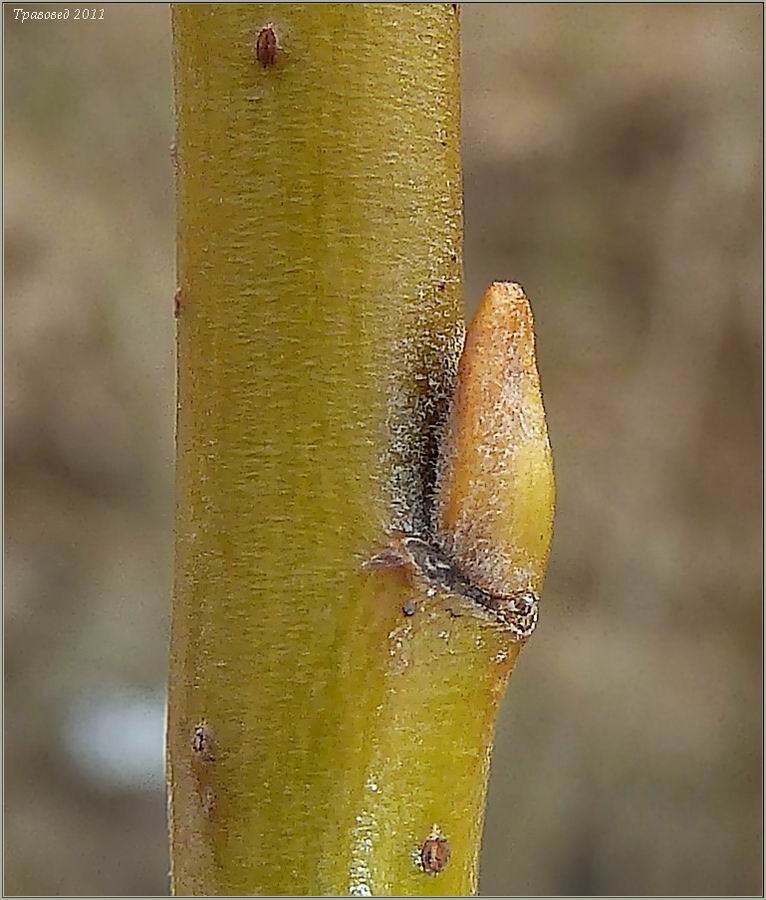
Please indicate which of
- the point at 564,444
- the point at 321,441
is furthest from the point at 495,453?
the point at 564,444

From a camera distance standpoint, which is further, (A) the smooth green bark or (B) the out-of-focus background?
(B) the out-of-focus background

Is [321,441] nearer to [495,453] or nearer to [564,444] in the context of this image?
[495,453]

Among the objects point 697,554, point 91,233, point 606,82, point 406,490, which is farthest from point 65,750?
point 406,490

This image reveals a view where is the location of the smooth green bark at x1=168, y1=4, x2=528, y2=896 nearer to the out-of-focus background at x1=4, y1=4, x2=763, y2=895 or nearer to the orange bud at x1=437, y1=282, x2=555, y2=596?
the orange bud at x1=437, y1=282, x2=555, y2=596

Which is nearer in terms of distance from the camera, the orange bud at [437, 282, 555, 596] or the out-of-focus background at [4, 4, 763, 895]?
the orange bud at [437, 282, 555, 596]

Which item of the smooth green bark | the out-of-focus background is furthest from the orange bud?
the out-of-focus background

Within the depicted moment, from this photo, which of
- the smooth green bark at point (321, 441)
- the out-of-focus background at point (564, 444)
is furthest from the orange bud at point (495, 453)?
the out-of-focus background at point (564, 444)
